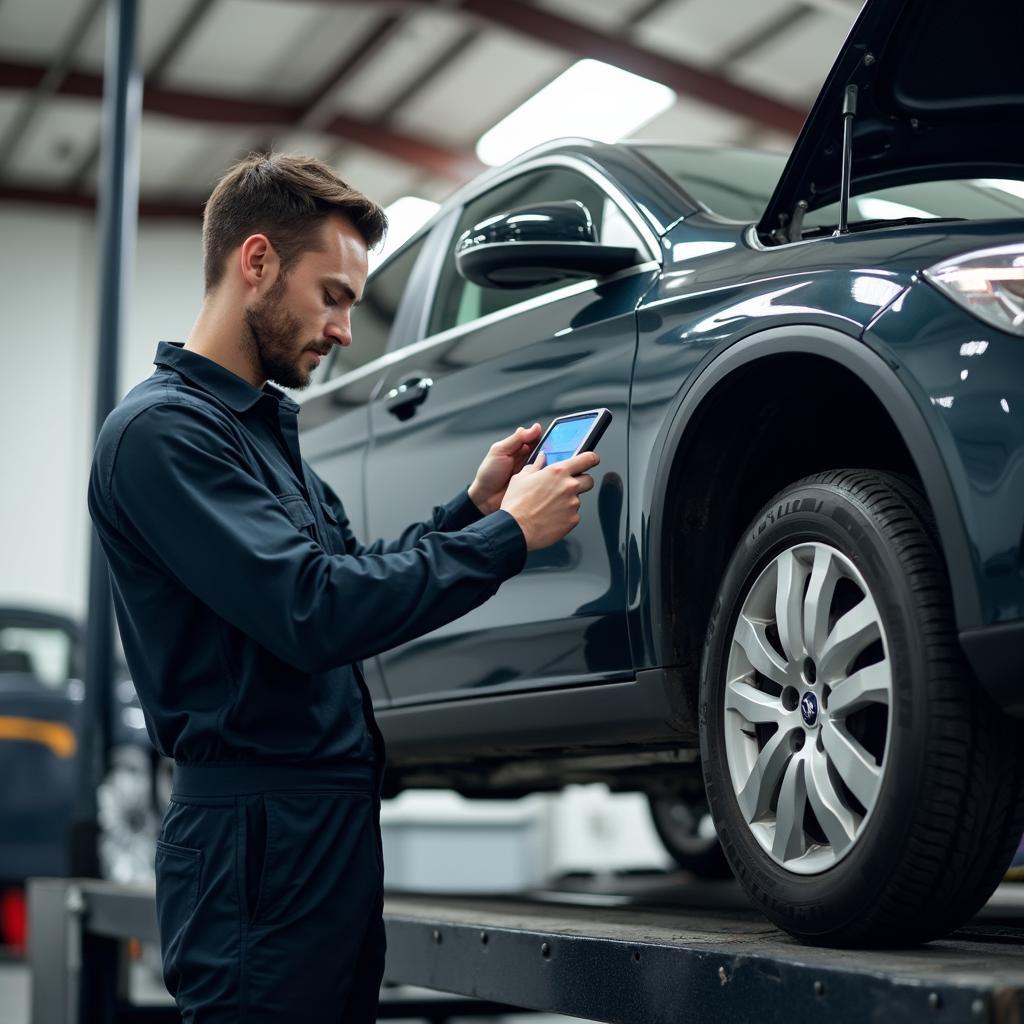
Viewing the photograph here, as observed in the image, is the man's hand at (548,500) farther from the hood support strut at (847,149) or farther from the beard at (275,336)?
the hood support strut at (847,149)

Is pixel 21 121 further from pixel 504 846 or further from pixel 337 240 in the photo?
pixel 337 240

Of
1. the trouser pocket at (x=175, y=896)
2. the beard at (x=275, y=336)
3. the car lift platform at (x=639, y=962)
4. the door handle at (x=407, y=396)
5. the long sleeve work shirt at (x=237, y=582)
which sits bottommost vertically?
the car lift platform at (x=639, y=962)

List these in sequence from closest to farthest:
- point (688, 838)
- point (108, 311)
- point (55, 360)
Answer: point (688, 838), point (108, 311), point (55, 360)

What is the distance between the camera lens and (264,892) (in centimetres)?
186

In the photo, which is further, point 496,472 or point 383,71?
point 383,71

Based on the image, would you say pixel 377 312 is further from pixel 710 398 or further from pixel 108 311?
pixel 710 398

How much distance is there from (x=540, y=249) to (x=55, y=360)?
14098 mm

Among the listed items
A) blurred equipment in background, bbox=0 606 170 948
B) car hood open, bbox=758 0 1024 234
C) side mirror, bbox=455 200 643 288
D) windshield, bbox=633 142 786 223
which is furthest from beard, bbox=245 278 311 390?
blurred equipment in background, bbox=0 606 170 948

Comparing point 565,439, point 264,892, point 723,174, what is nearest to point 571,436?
point 565,439

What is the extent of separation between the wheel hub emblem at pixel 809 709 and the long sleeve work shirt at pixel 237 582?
0.40 metres

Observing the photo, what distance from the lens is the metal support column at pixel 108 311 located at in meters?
4.45

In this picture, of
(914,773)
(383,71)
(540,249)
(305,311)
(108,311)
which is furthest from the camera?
(383,71)

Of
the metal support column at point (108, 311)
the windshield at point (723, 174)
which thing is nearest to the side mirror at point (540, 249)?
the windshield at point (723, 174)

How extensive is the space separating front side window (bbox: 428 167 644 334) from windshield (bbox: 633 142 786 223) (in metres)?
0.13
